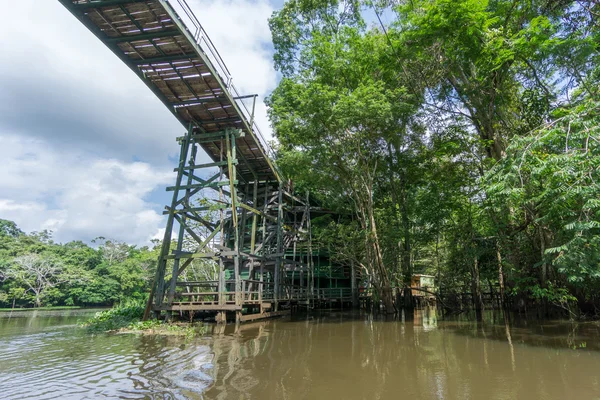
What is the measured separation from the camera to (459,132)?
534 inches

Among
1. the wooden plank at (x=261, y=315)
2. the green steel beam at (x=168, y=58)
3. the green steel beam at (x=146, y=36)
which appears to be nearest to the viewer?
the green steel beam at (x=146, y=36)

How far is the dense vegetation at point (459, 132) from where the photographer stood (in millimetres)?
6840

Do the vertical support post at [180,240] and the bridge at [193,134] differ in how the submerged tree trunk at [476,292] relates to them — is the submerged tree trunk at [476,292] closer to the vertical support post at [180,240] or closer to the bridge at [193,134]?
the bridge at [193,134]

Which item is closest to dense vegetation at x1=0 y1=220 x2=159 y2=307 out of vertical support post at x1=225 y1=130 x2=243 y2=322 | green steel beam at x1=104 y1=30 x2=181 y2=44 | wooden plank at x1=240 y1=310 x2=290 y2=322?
wooden plank at x1=240 y1=310 x2=290 y2=322

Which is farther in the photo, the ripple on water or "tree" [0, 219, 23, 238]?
"tree" [0, 219, 23, 238]

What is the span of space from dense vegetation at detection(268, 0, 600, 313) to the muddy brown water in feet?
6.58

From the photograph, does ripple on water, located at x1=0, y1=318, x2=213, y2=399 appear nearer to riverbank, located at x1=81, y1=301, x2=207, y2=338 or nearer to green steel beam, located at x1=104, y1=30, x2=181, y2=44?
riverbank, located at x1=81, y1=301, x2=207, y2=338

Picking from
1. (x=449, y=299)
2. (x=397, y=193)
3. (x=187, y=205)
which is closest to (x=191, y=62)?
(x=187, y=205)

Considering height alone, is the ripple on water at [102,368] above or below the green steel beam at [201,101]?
below

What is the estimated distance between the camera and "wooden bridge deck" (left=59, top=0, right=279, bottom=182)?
26.9ft

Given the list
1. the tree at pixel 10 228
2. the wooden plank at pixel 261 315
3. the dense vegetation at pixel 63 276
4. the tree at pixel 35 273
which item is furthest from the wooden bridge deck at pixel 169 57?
the tree at pixel 10 228

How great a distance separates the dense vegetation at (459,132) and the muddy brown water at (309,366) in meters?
2.01

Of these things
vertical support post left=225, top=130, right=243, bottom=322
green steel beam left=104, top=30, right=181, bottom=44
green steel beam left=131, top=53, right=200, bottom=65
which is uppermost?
green steel beam left=104, top=30, right=181, bottom=44

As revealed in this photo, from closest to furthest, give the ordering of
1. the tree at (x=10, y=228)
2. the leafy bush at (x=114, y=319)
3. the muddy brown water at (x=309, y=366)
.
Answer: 1. the muddy brown water at (x=309, y=366)
2. the leafy bush at (x=114, y=319)
3. the tree at (x=10, y=228)
